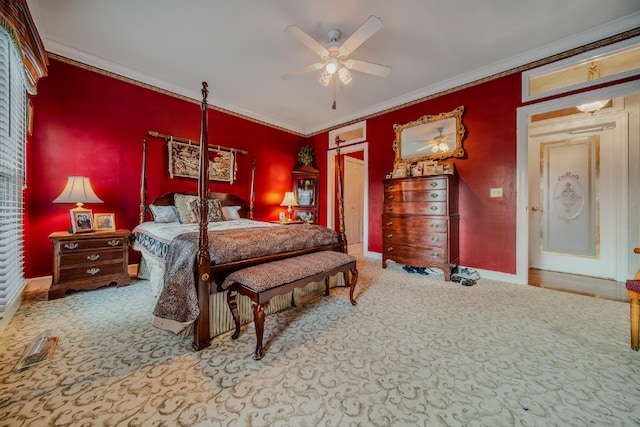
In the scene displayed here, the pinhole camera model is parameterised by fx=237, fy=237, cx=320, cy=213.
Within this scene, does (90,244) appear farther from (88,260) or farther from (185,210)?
(185,210)

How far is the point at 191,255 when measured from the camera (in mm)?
1742

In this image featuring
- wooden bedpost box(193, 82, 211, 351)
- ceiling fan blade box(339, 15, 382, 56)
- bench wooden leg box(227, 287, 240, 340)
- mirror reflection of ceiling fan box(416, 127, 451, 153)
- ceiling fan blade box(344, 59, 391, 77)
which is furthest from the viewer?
mirror reflection of ceiling fan box(416, 127, 451, 153)

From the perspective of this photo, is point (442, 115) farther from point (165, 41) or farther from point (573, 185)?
point (165, 41)

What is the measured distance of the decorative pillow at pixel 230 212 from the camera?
13.5 feet

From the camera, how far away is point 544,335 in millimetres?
1880

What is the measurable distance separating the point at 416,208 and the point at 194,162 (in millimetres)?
3733

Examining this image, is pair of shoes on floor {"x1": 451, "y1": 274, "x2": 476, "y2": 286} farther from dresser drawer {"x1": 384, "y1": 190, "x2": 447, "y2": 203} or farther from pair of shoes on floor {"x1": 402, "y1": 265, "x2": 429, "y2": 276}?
dresser drawer {"x1": 384, "y1": 190, "x2": 447, "y2": 203}

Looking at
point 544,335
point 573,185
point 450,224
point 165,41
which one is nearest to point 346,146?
point 450,224

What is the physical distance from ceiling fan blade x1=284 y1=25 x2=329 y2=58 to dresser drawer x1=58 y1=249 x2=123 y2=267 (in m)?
3.17

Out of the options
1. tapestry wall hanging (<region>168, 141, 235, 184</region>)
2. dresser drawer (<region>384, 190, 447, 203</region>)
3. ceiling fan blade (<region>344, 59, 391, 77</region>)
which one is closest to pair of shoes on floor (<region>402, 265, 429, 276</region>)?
dresser drawer (<region>384, 190, 447, 203</region>)

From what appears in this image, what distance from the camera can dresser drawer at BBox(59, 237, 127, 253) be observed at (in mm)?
2627

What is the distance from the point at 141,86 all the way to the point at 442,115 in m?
4.68

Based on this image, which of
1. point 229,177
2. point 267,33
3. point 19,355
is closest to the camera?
point 19,355

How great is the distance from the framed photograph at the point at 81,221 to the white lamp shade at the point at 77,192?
0.15 metres
